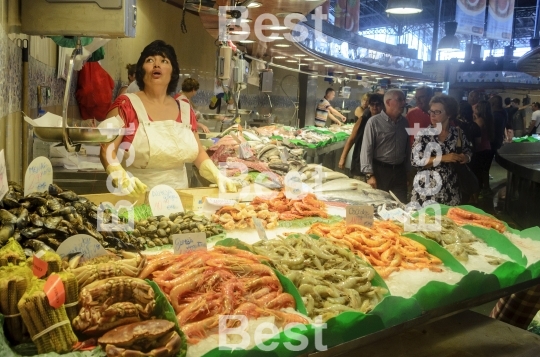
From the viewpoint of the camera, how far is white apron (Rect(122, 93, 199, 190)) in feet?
12.6

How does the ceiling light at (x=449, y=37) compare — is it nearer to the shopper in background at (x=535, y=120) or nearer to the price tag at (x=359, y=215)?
the shopper in background at (x=535, y=120)

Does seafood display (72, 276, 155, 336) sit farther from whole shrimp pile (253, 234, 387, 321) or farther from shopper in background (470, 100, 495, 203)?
shopper in background (470, 100, 495, 203)

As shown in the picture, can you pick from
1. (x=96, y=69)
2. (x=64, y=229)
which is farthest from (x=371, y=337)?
(x=96, y=69)

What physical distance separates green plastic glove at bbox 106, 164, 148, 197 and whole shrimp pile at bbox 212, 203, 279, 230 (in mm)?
474

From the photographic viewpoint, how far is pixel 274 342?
5.70ft

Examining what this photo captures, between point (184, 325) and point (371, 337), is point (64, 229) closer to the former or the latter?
point (184, 325)

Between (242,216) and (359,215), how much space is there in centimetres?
70

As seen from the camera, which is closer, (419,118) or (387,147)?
(387,147)

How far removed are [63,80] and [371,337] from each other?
479cm

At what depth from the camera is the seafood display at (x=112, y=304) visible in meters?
1.61

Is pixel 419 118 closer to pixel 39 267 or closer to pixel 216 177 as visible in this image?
pixel 216 177

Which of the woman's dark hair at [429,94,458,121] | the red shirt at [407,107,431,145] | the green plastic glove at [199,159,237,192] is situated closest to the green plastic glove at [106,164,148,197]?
the green plastic glove at [199,159,237,192]

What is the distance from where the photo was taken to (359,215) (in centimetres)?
325

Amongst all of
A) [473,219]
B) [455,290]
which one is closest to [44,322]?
[455,290]
